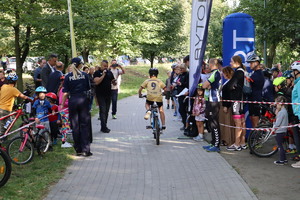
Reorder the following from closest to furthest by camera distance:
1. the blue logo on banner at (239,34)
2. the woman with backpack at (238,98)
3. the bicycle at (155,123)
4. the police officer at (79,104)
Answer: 1. the police officer at (79,104)
2. the woman with backpack at (238,98)
3. the blue logo on banner at (239,34)
4. the bicycle at (155,123)

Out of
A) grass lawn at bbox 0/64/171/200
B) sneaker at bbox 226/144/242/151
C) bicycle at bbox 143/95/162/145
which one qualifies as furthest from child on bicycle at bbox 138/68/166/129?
grass lawn at bbox 0/64/171/200

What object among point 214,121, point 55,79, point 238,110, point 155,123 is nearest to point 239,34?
point 238,110

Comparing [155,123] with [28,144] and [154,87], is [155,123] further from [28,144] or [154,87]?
[28,144]

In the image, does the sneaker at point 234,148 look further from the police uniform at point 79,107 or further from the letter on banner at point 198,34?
the police uniform at point 79,107

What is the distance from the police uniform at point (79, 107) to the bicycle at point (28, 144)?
0.65 metres

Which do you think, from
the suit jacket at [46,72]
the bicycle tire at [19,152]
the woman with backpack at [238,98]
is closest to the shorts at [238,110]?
the woman with backpack at [238,98]

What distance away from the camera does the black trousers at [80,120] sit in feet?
28.4

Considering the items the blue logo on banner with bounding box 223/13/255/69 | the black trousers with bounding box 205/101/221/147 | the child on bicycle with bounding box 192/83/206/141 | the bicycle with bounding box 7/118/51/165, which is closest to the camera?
the bicycle with bounding box 7/118/51/165

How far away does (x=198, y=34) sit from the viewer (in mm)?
9672

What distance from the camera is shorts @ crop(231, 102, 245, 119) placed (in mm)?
8851

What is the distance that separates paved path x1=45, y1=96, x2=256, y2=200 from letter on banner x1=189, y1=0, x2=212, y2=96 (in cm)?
176

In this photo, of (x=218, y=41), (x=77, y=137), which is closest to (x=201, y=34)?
(x=77, y=137)

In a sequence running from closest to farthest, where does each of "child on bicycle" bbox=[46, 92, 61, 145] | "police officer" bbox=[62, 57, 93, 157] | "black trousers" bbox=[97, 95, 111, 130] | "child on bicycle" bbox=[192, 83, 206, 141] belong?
1. "police officer" bbox=[62, 57, 93, 157]
2. "child on bicycle" bbox=[46, 92, 61, 145]
3. "child on bicycle" bbox=[192, 83, 206, 141]
4. "black trousers" bbox=[97, 95, 111, 130]

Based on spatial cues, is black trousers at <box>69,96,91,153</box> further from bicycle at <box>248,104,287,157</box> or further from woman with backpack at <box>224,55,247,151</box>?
bicycle at <box>248,104,287,157</box>
